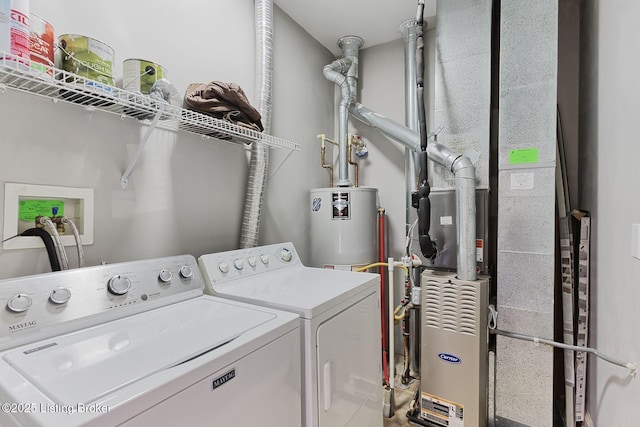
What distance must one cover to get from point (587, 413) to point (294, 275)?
1835 mm

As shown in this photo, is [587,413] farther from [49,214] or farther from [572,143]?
[49,214]

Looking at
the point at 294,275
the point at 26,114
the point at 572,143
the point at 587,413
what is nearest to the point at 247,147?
the point at 294,275

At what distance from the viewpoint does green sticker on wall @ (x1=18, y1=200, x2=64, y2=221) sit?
3.44ft

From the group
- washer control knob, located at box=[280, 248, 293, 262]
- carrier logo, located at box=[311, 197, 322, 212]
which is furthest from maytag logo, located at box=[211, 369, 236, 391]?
carrier logo, located at box=[311, 197, 322, 212]

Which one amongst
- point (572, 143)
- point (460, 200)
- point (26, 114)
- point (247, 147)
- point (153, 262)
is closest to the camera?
Answer: point (26, 114)

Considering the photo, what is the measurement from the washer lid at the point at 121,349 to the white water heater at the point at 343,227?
4.28 feet

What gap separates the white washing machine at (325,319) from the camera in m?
1.10

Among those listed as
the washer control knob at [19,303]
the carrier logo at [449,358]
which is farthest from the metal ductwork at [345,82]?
the washer control knob at [19,303]

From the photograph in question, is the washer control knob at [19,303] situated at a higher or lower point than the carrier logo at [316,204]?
lower

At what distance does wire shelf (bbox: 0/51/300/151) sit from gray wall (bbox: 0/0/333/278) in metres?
0.05

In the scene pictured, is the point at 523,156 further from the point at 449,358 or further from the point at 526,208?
the point at 449,358

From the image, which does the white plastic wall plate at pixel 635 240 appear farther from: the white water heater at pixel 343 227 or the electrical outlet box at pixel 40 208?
the electrical outlet box at pixel 40 208

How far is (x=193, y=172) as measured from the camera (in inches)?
64.7

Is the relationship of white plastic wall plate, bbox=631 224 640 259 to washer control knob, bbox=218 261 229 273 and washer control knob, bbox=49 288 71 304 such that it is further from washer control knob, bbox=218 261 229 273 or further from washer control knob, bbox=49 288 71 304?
washer control knob, bbox=49 288 71 304
